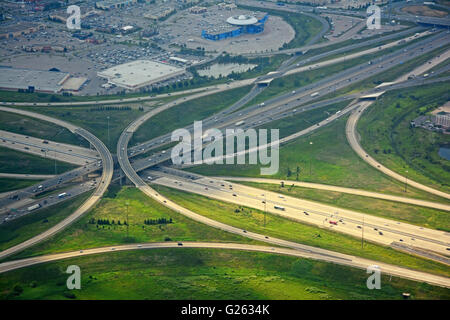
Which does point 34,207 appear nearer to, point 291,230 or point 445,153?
point 291,230

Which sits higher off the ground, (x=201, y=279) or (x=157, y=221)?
(x=157, y=221)

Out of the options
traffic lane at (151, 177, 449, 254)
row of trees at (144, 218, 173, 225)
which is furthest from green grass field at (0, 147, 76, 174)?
row of trees at (144, 218, 173, 225)

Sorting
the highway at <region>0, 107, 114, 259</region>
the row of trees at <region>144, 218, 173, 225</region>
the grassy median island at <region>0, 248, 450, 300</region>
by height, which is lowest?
the grassy median island at <region>0, 248, 450, 300</region>

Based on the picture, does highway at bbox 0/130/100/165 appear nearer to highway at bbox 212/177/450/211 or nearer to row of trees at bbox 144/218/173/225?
row of trees at bbox 144/218/173/225

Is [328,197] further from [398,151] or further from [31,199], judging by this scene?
[31,199]

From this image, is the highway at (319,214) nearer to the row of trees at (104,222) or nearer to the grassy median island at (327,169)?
the grassy median island at (327,169)

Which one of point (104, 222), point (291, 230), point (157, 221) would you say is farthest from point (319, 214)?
point (104, 222)

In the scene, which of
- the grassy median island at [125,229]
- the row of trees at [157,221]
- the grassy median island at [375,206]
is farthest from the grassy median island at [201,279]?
the grassy median island at [375,206]
